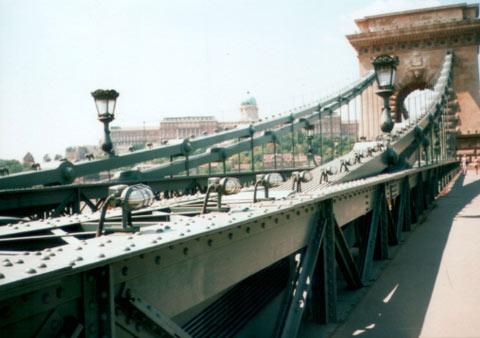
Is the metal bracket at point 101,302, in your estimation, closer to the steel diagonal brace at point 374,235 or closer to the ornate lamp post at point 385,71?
the steel diagonal brace at point 374,235

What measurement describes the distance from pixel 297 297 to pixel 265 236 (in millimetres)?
873

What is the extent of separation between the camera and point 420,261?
24.7 ft

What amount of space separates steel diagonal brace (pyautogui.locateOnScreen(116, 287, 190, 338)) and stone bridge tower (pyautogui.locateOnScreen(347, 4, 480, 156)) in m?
37.7

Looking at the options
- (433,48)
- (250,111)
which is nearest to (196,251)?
(433,48)

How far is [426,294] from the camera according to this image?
228 inches

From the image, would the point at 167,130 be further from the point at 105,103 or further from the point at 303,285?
the point at 303,285

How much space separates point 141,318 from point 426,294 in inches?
170

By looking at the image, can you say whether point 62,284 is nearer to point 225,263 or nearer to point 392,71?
point 225,263

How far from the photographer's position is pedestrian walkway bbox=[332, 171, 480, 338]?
4.77m

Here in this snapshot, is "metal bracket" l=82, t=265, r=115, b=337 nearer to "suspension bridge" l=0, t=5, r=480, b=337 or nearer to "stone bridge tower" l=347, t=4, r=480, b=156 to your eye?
"suspension bridge" l=0, t=5, r=480, b=337

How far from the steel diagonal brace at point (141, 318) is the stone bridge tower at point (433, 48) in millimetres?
37666

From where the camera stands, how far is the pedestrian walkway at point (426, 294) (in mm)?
4773

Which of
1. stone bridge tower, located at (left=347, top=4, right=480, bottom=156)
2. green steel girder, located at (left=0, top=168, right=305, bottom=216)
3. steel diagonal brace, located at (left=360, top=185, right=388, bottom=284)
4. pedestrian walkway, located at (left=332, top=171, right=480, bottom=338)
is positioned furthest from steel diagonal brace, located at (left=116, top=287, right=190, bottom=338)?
stone bridge tower, located at (left=347, top=4, right=480, bottom=156)

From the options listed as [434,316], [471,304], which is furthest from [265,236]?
[471,304]
